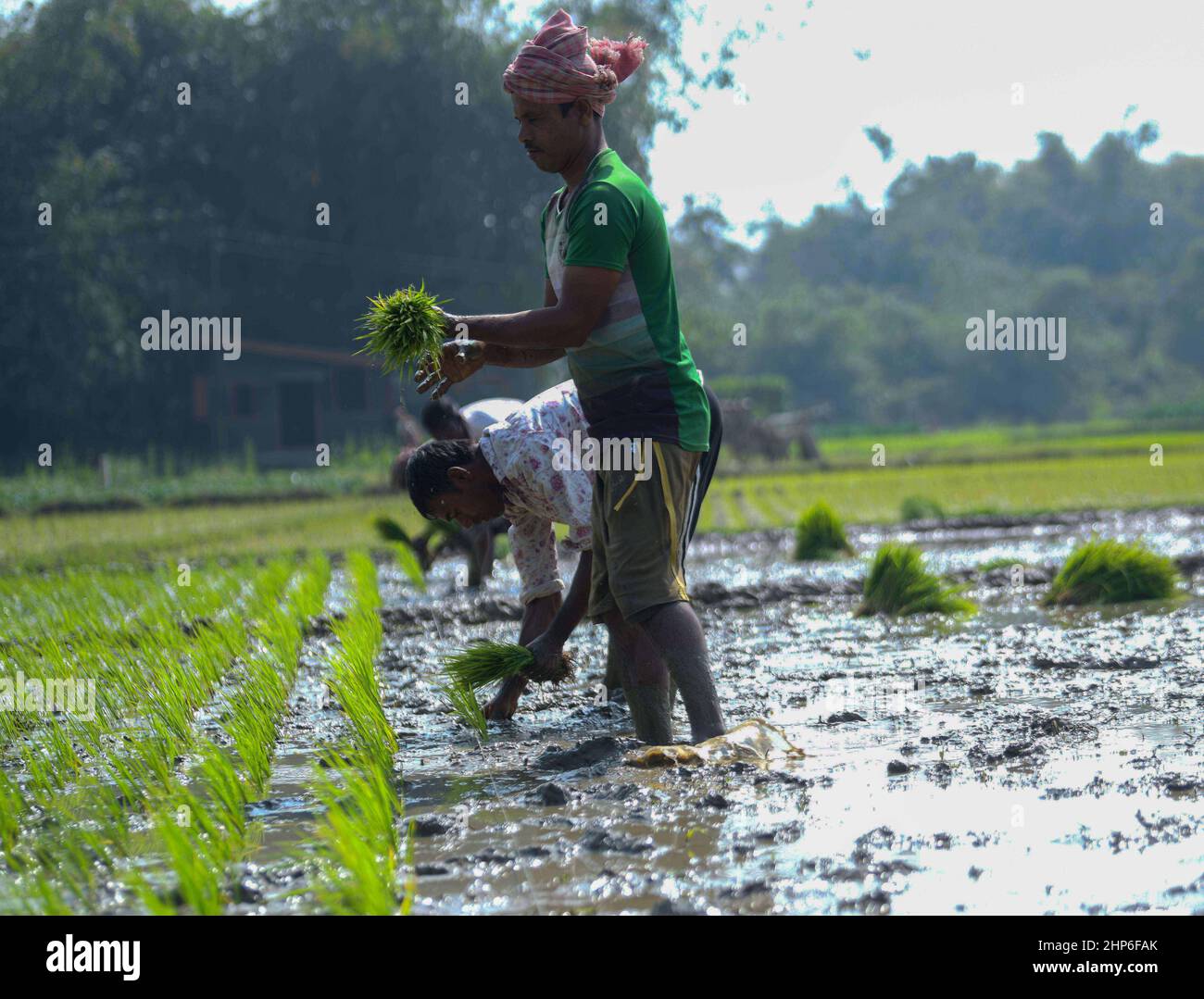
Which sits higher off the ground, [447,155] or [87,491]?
[447,155]

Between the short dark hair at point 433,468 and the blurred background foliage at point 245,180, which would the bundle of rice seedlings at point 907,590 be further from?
the blurred background foliage at point 245,180

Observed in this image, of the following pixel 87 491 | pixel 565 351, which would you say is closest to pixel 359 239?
pixel 87 491

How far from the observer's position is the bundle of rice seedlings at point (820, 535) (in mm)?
8695

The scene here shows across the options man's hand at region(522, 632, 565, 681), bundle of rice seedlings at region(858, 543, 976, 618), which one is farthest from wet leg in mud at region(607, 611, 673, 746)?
bundle of rice seedlings at region(858, 543, 976, 618)

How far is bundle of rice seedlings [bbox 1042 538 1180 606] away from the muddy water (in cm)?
60

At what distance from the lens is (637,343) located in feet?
11.0

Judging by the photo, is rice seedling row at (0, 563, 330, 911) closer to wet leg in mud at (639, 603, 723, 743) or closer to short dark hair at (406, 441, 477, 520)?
short dark hair at (406, 441, 477, 520)

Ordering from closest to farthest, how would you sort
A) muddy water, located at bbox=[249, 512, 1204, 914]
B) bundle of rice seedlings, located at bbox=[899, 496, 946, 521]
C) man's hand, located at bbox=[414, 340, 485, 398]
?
muddy water, located at bbox=[249, 512, 1204, 914] < man's hand, located at bbox=[414, 340, 485, 398] < bundle of rice seedlings, located at bbox=[899, 496, 946, 521]

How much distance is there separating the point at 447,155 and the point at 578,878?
26537 millimetres

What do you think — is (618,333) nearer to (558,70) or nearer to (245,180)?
(558,70)

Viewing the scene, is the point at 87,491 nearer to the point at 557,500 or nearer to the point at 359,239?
the point at 359,239

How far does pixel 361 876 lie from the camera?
2.00 m

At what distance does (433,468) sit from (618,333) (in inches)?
28.5

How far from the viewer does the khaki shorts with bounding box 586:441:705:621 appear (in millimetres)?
3314
